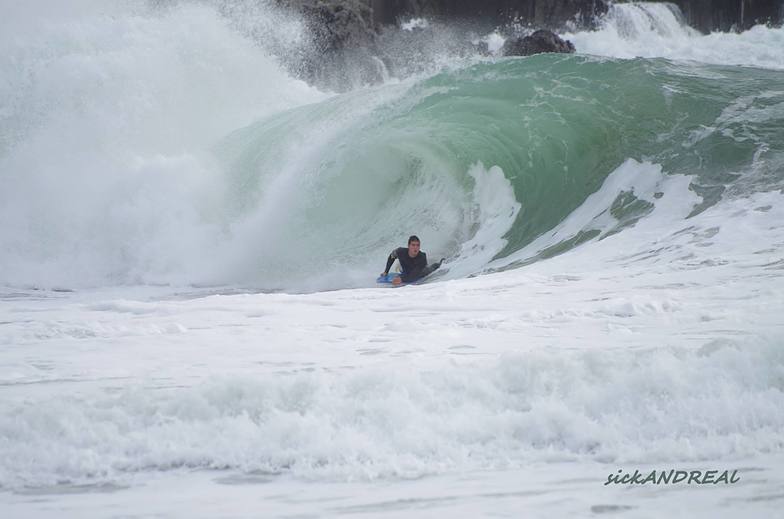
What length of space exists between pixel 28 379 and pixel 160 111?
11529mm

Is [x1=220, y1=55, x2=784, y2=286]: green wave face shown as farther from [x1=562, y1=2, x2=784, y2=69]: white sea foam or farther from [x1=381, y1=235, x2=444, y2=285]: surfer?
[x1=562, y1=2, x2=784, y2=69]: white sea foam

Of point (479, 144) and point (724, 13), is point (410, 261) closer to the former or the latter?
point (479, 144)

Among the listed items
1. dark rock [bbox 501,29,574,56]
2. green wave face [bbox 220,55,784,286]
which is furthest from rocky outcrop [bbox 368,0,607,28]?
green wave face [bbox 220,55,784,286]

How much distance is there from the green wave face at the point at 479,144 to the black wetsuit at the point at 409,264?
886 millimetres

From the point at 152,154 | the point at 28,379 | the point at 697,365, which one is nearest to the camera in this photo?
the point at 697,365

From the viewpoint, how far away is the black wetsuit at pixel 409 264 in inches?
340

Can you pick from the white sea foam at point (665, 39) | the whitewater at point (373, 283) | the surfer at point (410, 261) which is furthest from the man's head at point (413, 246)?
the white sea foam at point (665, 39)

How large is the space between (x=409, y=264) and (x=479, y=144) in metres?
3.17

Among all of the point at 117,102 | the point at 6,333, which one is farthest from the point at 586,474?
the point at 117,102

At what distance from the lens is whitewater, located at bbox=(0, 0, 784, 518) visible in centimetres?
270

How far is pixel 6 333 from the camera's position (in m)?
4.49

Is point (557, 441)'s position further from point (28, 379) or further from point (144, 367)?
point (28, 379)

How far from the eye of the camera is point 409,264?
8.70m

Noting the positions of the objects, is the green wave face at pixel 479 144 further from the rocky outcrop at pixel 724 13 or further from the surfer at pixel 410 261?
the rocky outcrop at pixel 724 13
